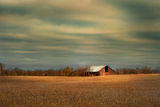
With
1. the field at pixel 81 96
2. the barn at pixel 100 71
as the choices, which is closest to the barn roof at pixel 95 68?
the barn at pixel 100 71

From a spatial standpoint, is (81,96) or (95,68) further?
(95,68)

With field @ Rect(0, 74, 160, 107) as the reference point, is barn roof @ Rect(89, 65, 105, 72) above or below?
above

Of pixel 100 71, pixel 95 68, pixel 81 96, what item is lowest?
pixel 81 96

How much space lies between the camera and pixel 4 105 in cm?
1320

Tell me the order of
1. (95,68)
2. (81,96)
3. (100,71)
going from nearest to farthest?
(81,96)
(100,71)
(95,68)

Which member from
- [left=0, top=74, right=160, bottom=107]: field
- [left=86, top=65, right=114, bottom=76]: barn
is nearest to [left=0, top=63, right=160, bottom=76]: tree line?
[left=86, top=65, right=114, bottom=76]: barn

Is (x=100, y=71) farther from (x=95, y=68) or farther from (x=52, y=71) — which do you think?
(x=52, y=71)

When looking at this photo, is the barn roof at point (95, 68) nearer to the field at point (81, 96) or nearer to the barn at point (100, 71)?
the barn at point (100, 71)

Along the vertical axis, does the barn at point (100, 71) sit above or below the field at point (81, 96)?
above

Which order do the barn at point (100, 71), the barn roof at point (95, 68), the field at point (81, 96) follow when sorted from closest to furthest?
the field at point (81, 96)
the barn at point (100, 71)
the barn roof at point (95, 68)

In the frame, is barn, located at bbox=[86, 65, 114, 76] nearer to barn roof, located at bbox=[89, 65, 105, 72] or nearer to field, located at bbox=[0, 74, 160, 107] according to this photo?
barn roof, located at bbox=[89, 65, 105, 72]

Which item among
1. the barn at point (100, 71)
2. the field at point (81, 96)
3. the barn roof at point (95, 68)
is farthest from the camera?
the barn roof at point (95, 68)

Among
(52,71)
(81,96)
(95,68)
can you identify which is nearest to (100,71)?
(95,68)

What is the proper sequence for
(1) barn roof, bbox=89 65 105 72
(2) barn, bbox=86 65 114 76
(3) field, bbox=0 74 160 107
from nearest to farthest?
(3) field, bbox=0 74 160 107
(2) barn, bbox=86 65 114 76
(1) barn roof, bbox=89 65 105 72
